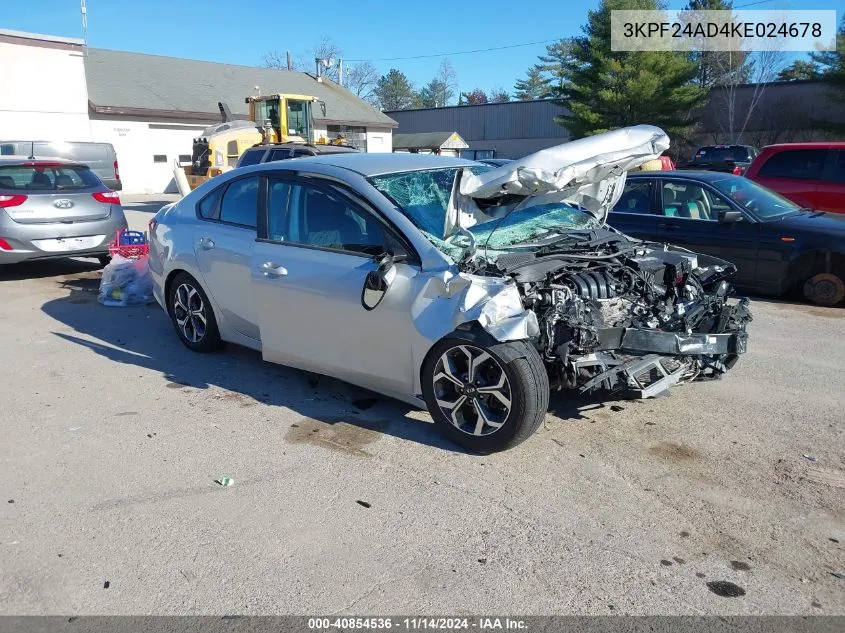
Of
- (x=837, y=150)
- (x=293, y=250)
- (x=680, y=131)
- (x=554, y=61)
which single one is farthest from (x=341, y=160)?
(x=554, y=61)

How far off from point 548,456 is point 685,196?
545cm

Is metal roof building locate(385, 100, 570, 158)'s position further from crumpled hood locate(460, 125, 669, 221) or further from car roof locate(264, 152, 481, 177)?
crumpled hood locate(460, 125, 669, 221)

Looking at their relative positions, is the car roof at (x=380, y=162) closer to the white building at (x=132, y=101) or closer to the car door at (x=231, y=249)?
the car door at (x=231, y=249)

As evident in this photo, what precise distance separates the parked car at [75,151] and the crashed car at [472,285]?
61.5 feet

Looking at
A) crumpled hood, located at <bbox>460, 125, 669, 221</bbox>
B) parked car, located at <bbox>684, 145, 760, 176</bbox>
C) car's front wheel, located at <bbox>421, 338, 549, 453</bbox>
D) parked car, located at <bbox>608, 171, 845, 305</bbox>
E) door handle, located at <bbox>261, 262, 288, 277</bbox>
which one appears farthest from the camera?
parked car, located at <bbox>684, 145, 760, 176</bbox>

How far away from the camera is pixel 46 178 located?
9422mm

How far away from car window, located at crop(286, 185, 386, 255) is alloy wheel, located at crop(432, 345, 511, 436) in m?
0.87

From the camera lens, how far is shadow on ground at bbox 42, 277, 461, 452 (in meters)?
4.76

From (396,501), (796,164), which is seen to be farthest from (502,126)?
(396,501)

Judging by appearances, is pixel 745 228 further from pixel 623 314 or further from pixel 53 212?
pixel 53 212

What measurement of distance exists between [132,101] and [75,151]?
9.25 m

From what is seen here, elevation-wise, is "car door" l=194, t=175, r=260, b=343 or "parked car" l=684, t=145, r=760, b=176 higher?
"parked car" l=684, t=145, r=760, b=176

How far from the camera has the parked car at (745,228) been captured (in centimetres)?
786

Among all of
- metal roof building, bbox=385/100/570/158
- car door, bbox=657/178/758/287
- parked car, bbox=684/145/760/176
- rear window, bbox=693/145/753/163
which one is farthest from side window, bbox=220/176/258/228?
metal roof building, bbox=385/100/570/158
